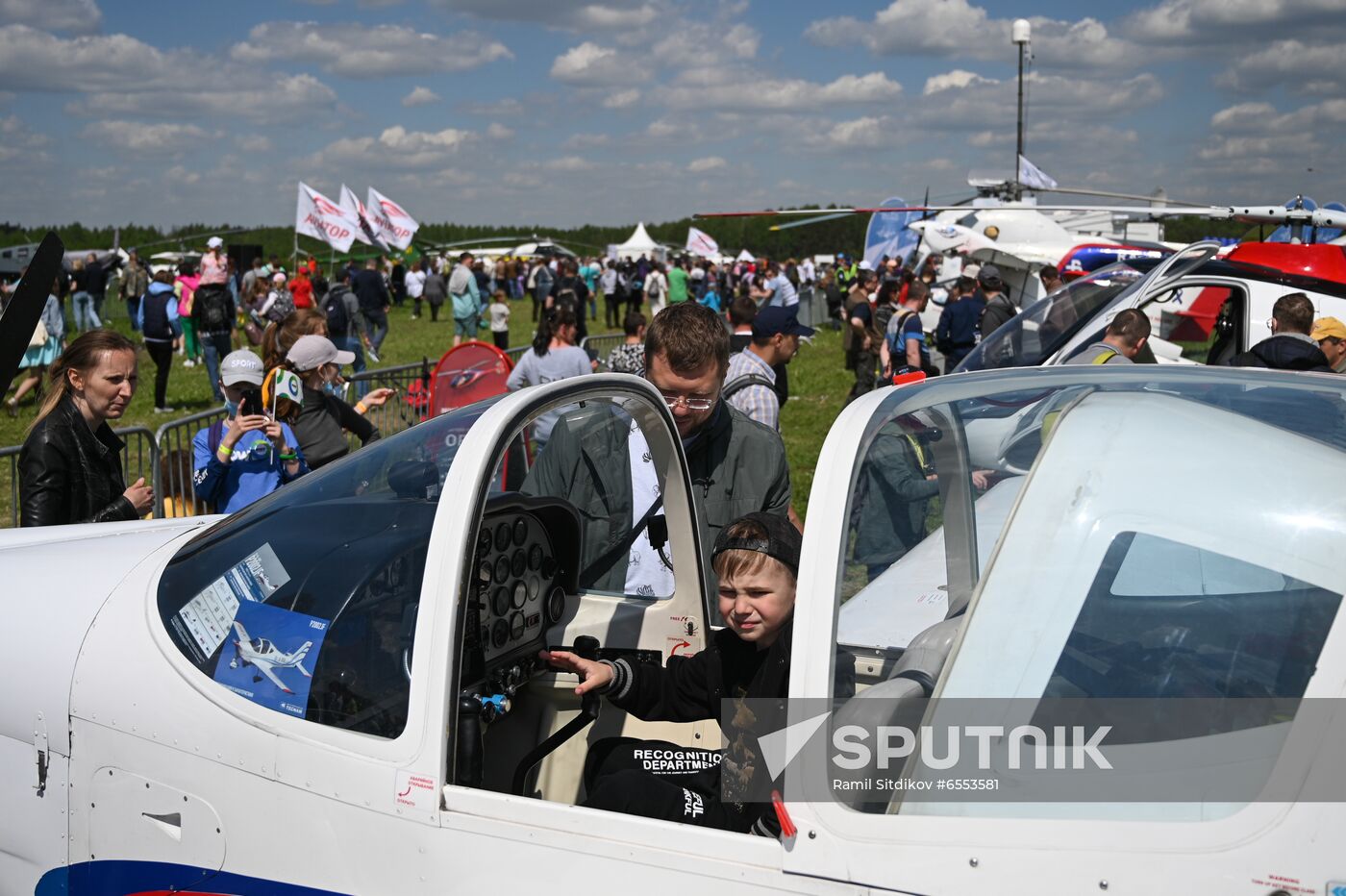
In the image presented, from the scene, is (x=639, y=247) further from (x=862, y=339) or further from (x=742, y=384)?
(x=742, y=384)

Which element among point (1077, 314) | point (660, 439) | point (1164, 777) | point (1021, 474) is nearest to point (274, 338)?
point (660, 439)

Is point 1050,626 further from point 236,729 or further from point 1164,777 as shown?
point 236,729

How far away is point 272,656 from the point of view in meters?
2.54

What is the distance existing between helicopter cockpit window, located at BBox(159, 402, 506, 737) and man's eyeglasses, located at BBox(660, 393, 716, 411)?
3.14 feet

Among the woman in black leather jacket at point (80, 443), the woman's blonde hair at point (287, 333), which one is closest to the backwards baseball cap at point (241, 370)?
the woman's blonde hair at point (287, 333)

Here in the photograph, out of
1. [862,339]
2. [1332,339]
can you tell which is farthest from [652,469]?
[862,339]

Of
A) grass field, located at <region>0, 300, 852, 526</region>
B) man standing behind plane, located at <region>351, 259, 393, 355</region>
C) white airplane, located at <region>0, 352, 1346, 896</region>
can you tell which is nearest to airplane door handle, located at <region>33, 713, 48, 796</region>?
white airplane, located at <region>0, 352, 1346, 896</region>

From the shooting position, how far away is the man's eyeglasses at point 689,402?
12.1ft

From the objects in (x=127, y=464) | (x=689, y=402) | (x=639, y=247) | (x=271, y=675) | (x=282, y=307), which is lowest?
(x=127, y=464)

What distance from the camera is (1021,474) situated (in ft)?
6.97

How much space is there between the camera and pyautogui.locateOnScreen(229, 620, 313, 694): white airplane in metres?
2.51

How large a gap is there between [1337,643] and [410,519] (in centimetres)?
189

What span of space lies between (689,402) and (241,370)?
2.74m

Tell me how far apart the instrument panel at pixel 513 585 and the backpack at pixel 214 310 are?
1163 centimetres
